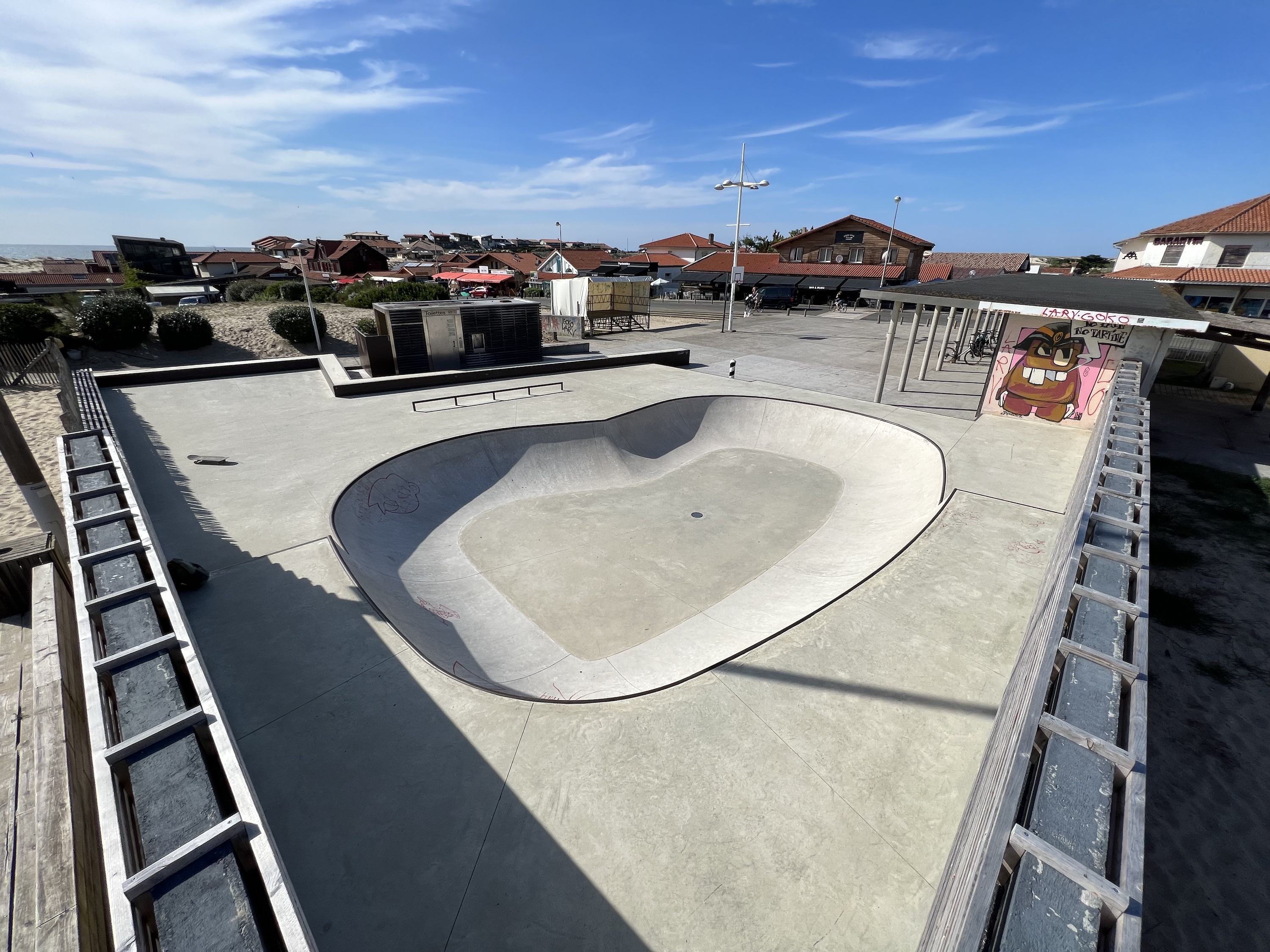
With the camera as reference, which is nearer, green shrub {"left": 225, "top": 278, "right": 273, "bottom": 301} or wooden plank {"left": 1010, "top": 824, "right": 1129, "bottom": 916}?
wooden plank {"left": 1010, "top": 824, "right": 1129, "bottom": 916}

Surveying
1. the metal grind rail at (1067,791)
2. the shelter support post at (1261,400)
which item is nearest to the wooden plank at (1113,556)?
the metal grind rail at (1067,791)

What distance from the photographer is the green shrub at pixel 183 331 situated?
78.1 feet

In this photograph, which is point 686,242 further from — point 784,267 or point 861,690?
point 861,690

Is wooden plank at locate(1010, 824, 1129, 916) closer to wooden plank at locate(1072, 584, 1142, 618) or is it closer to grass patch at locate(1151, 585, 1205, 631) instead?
wooden plank at locate(1072, 584, 1142, 618)

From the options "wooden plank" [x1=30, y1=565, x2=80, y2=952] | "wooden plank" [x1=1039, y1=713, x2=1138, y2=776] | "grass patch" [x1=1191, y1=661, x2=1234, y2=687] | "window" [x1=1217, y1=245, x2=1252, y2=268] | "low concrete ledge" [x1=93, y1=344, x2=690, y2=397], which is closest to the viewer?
"wooden plank" [x1=1039, y1=713, x2=1138, y2=776]

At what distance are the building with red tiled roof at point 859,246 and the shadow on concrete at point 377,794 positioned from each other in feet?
195

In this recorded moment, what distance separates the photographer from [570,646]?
814 centimetres

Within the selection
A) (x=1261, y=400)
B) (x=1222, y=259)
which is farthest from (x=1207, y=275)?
(x=1261, y=400)

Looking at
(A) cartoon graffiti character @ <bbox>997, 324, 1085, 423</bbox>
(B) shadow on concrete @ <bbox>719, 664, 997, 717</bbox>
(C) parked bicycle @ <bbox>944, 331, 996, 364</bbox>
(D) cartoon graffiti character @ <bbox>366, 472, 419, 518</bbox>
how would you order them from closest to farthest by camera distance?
(B) shadow on concrete @ <bbox>719, 664, 997, 717</bbox>, (D) cartoon graffiti character @ <bbox>366, 472, 419, 518</bbox>, (A) cartoon graffiti character @ <bbox>997, 324, 1085, 423</bbox>, (C) parked bicycle @ <bbox>944, 331, 996, 364</bbox>

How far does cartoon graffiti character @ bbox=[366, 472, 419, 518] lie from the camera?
11.1 meters

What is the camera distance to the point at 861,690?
5945 mm

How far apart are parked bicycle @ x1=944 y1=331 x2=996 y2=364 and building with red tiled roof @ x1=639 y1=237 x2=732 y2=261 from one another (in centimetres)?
5184

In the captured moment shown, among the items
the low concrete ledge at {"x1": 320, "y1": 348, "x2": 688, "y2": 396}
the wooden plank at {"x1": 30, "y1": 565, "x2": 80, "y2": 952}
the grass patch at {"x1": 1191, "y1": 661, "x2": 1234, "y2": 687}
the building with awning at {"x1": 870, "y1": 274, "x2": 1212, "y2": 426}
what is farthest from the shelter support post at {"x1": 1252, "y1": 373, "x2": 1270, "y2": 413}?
the wooden plank at {"x1": 30, "y1": 565, "x2": 80, "y2": 952}

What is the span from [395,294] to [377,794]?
130 feet
